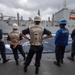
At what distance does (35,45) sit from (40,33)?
295 mm

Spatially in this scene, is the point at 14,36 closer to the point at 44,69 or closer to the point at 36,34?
the point at 36,34

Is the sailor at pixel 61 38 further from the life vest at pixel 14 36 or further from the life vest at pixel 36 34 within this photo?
the life vest at pixel 14 36

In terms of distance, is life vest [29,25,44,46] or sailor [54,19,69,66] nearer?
life vest [29,25,44,46]

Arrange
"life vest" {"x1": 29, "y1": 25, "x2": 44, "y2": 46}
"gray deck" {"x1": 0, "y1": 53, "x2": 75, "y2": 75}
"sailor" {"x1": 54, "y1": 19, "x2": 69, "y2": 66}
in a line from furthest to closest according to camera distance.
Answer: "sailor" {"x1": 54, "y1": 19, "x2": 69, "y2": 66} → "gray deck" {"x1": 0, "y1": 53, "x2": 75, "y2": 75} → "life vest" {"x1": 29, "y1": 25, "x2": 44, "y2": 46}

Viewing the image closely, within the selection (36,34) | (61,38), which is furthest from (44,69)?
(36,34)

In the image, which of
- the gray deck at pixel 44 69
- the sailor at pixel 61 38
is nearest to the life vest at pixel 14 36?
the gray deck at pixel 44 69

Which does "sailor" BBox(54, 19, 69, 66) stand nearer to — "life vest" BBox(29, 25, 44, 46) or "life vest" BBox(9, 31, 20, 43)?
"life vest" BBox(29, 25, 44, 46)

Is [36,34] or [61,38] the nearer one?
[36,34]

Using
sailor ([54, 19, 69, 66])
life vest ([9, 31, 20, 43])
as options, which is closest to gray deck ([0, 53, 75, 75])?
sailor ([54, 19, 69, 66])

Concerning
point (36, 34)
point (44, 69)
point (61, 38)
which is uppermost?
point (36, 34)

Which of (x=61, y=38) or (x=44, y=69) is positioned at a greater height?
(x=61, y=38)

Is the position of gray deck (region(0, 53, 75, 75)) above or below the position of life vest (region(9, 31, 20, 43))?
below

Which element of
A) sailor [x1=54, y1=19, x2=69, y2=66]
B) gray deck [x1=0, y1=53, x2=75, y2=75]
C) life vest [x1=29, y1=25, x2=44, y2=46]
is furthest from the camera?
sailor [x1=54, y1=19, x2=69, y2=66]

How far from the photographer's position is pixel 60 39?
403 centimetres
